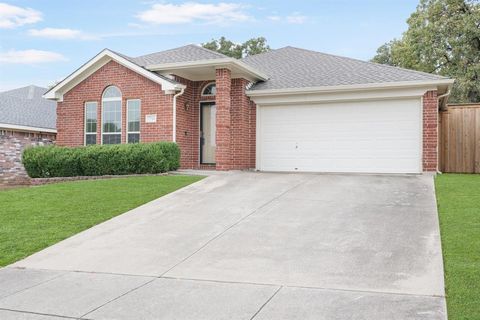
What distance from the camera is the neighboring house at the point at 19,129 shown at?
1783cm

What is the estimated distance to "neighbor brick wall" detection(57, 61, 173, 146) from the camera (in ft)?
51.0

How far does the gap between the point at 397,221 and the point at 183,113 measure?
9.47m

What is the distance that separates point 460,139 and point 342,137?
15.5ft

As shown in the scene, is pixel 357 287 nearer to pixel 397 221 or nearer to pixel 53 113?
pixel 397 221

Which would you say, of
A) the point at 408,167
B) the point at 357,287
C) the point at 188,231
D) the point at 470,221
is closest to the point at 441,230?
the point at 470,221

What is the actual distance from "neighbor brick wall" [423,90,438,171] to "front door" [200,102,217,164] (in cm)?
687

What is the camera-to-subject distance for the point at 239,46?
1594 inches

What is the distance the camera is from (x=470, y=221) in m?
7.78

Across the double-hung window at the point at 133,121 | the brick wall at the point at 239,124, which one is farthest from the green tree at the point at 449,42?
the double-hung window at the point at 133,121

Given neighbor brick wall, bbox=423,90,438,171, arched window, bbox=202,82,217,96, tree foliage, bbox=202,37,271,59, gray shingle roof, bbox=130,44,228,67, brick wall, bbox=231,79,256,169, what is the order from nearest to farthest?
neighbor brick wall, bbox=423,90,438,171 → brick wall, bbox=231,79,256,169 → gray shingle roof, bbox=130,44,228,67 → arched window, bbox=202,82,217,96 → tree foliage, bbox=202,37,271,59

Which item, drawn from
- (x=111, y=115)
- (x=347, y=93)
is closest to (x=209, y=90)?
(x=111, y=115)

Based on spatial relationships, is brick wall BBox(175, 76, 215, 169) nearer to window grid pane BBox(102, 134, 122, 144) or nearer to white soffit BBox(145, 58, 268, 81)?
white soffit BBox(145, 58, 268, 81)

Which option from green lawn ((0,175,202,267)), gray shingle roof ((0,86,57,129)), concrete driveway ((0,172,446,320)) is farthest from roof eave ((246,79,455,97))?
gray shingle roof ((0,86,57,129))

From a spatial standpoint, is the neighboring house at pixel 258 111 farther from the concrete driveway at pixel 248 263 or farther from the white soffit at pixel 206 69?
the concrete driveway at pixel 248 263
